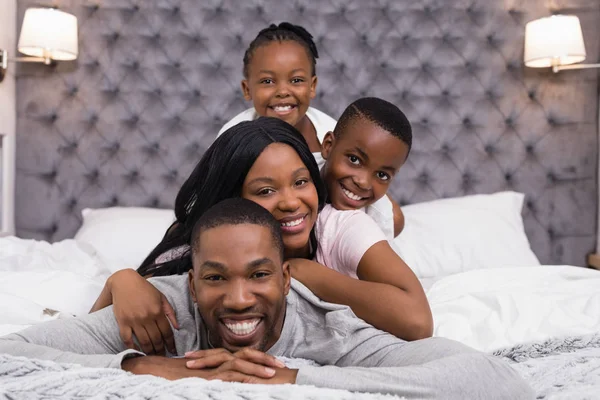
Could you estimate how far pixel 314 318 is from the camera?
3.62 ft

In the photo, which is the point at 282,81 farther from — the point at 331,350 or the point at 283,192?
the point at 331,350

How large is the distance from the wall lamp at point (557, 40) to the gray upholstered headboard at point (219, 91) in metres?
0.14

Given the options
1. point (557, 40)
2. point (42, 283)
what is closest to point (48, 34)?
point (42, 283)

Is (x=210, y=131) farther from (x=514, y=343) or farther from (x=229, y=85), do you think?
(x=514, y=343)

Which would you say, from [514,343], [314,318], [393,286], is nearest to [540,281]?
[514,343]

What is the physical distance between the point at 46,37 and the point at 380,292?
6.70ft

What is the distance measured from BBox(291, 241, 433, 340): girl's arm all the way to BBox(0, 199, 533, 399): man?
46mm

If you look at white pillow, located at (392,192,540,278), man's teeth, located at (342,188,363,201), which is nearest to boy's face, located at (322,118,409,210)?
man's teeth, located at (342,188,363,201)

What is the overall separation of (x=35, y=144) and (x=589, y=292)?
240 cm

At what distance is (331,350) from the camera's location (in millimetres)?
1016

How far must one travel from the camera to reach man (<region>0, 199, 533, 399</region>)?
0.81 metres

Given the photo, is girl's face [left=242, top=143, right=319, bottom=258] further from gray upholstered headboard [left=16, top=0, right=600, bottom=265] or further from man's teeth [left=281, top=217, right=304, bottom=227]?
gray upholstered headboard [left=16, top=0, right=600, bottom=265]

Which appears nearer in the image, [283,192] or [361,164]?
[283,192]

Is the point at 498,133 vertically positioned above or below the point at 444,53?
below
